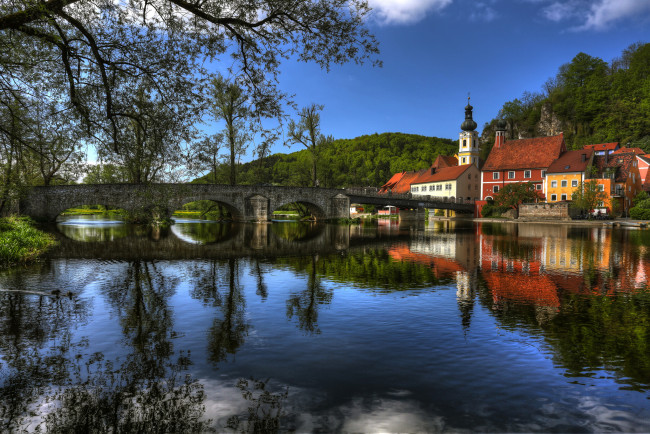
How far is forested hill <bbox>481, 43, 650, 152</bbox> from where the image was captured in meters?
83.8

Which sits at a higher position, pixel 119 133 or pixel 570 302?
pixel 119 133

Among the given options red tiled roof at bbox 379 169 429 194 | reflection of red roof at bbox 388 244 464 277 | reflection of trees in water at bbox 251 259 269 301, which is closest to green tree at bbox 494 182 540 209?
red tiled roof at bbox 379 169 429 194

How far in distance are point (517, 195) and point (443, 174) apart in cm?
2299

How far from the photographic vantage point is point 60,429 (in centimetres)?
489

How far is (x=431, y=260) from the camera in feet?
64.4

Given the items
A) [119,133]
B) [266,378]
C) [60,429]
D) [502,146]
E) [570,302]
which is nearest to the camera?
[60,429]

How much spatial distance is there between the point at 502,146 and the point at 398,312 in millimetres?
80567

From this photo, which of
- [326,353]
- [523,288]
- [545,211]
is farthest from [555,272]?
[545,211]

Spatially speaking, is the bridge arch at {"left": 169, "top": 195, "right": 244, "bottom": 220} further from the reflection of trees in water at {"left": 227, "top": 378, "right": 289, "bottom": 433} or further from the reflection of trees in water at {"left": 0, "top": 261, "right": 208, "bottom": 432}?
the reflection of trees in water at {"left": 227, "top": 378, "right": 289, "bottom": 433}

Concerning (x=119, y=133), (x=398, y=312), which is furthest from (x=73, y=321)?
(x=398, y=312)

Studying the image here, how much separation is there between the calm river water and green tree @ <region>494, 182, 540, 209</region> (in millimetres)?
54849

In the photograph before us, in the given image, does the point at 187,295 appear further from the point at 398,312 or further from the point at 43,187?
the point at 43,187

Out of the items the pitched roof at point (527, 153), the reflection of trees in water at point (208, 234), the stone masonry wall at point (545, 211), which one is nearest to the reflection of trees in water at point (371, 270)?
the reflection of trees in water at point (208, 234)

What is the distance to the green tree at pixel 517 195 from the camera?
66125mm
